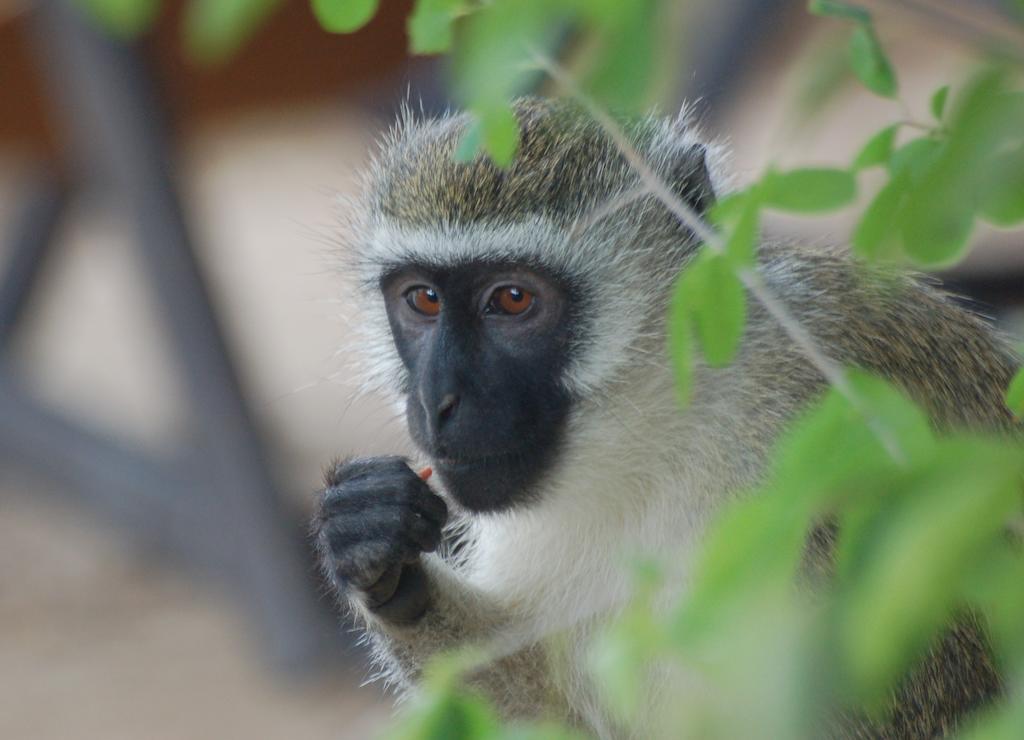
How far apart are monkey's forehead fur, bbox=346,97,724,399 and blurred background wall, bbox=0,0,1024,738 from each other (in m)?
1.95

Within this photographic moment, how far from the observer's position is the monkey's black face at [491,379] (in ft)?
7.48

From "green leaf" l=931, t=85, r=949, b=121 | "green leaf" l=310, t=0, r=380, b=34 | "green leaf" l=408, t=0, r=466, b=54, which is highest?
"green leaf" l=310, t=0, r=380, b=34

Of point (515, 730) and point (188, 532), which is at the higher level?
point (515, 730)

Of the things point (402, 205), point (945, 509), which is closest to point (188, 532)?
point (402, 205)

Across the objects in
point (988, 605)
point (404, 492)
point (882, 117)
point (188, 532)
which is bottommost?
point (188, 532)

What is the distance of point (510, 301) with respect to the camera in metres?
2.43

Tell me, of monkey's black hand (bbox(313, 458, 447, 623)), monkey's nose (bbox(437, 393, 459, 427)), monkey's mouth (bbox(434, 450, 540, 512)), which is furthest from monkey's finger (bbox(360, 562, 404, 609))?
monkey's nose (bbox(437, 393, 459, 427))

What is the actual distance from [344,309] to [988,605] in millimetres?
2487

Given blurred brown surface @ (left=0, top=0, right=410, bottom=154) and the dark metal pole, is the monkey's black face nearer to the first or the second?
blurred brown surface @ (left=0, top=0, right=410, bottom=154)

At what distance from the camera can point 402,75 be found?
20.0 feet

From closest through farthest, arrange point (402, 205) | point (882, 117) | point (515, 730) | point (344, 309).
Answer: point (515, 730) < point (402, 205) < point (344, 309) < point (882, 117)

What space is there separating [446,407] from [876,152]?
99 centimetres

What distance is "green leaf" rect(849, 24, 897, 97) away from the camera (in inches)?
50.6

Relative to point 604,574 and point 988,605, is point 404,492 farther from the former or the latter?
point 988,605
